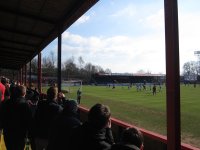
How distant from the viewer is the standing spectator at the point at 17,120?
5758mm

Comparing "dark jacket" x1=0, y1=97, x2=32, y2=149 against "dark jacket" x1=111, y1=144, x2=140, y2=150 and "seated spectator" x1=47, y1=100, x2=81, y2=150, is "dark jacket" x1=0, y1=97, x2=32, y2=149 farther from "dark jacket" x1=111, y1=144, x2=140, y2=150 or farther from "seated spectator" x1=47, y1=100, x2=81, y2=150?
"dark jacket" x1=111, y1=144, x2=140, y2=150

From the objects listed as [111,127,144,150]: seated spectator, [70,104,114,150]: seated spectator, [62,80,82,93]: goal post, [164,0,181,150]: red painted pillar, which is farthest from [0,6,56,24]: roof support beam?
[62,80,82,93]: goal post

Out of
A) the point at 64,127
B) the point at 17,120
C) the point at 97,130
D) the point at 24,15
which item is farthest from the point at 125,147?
the point at 24,15

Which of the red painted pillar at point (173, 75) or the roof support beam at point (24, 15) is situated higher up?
the roof support beam at point (24, 15)

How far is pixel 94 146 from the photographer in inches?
138

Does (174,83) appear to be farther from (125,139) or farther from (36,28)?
(36,28)

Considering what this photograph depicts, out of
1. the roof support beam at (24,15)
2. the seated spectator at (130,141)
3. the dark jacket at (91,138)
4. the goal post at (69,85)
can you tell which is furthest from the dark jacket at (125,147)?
the goal post at (69,85)

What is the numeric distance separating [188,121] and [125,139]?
17.2 meters

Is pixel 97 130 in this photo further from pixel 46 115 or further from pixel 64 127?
pixel 46 115

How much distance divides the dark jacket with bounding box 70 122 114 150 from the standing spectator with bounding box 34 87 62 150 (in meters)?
1.86

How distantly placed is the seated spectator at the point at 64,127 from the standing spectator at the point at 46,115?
0.98 meters

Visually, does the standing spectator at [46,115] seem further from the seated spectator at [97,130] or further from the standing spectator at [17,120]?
the seated spectator at [97,130]

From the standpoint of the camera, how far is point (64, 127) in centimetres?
442

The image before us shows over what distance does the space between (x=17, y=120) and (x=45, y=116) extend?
466 millimetres
